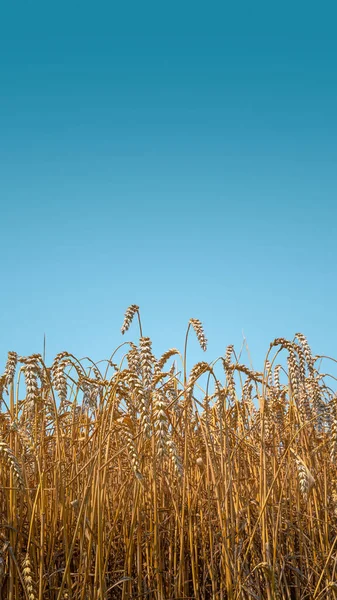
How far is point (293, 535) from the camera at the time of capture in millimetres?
2912

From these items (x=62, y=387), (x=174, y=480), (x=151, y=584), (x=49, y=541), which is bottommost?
(x=151, y=584)

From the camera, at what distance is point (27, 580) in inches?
75.6

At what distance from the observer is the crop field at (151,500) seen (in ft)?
6.73

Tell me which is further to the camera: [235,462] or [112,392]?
[235,462]

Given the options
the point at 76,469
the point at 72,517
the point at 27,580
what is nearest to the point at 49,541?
the point at 72,517

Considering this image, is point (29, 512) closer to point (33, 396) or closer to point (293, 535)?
point (33, 396)

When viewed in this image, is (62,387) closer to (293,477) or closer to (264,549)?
(264,549)

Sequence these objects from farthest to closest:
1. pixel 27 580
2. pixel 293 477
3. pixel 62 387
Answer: pixel 293 477, pixel 62 387, pixel 27 580

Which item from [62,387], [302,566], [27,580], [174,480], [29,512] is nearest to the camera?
[27,580]

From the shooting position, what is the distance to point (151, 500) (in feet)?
8.39

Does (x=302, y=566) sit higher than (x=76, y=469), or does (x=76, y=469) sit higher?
(x=76, y=469)

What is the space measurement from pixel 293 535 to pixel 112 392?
1.43 m

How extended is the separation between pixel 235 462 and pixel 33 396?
45.7 inches

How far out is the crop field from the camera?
205cm
